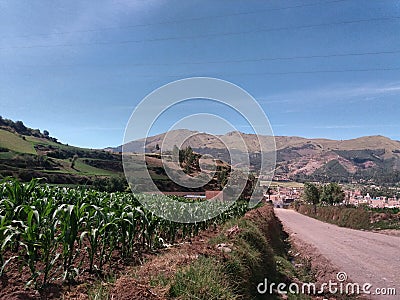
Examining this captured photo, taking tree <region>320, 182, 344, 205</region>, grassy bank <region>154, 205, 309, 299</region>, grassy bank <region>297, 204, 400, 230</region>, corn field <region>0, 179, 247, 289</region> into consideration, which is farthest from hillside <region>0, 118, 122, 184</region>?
grassy bank <region>154, 205, 309, 299</region>

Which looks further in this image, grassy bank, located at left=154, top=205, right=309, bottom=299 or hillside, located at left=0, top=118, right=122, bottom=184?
hillside, located at left=0, top=118, right=122, bottom=184

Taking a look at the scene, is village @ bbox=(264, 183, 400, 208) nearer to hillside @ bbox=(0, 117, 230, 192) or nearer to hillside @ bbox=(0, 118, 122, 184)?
hillside @ bbox=(0, 117, 230, 192)

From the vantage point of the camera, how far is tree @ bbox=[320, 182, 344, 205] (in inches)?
2135

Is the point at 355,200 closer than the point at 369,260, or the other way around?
the point at 369,260

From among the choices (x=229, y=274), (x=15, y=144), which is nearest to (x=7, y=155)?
(x=15, y=144)

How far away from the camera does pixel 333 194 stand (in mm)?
54812

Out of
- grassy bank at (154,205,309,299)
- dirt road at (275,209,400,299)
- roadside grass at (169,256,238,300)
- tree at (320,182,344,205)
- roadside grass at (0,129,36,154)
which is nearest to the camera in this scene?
roadside grass at (169,256,238,300)

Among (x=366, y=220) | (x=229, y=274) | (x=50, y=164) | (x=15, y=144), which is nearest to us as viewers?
(x=229, y=274)

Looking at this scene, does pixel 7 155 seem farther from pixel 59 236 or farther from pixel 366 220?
pixel 59 236

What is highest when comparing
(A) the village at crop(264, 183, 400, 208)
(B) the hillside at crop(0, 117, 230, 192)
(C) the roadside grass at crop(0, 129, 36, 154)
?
(C) the roadside grass at crop(0, 129, 36, 154)

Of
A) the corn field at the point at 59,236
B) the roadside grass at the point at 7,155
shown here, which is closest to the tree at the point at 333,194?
the corn field at the point at 59,236

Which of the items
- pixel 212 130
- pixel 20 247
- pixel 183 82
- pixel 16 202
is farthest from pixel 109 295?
pixel 212 130

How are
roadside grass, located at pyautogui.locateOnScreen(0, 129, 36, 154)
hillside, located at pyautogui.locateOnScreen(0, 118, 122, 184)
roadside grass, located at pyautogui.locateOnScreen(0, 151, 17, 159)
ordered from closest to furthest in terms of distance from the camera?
hillside, located at pyautogui.locateOnScreen(0, 118, 122, 184) → roadside grass, located at pyautogui.locateOnScreen(0, 151, 17, 159) → roadside grass, located at pyautogui.locateOnScreen(0, 129, 36, 154)

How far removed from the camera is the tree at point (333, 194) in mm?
54219
